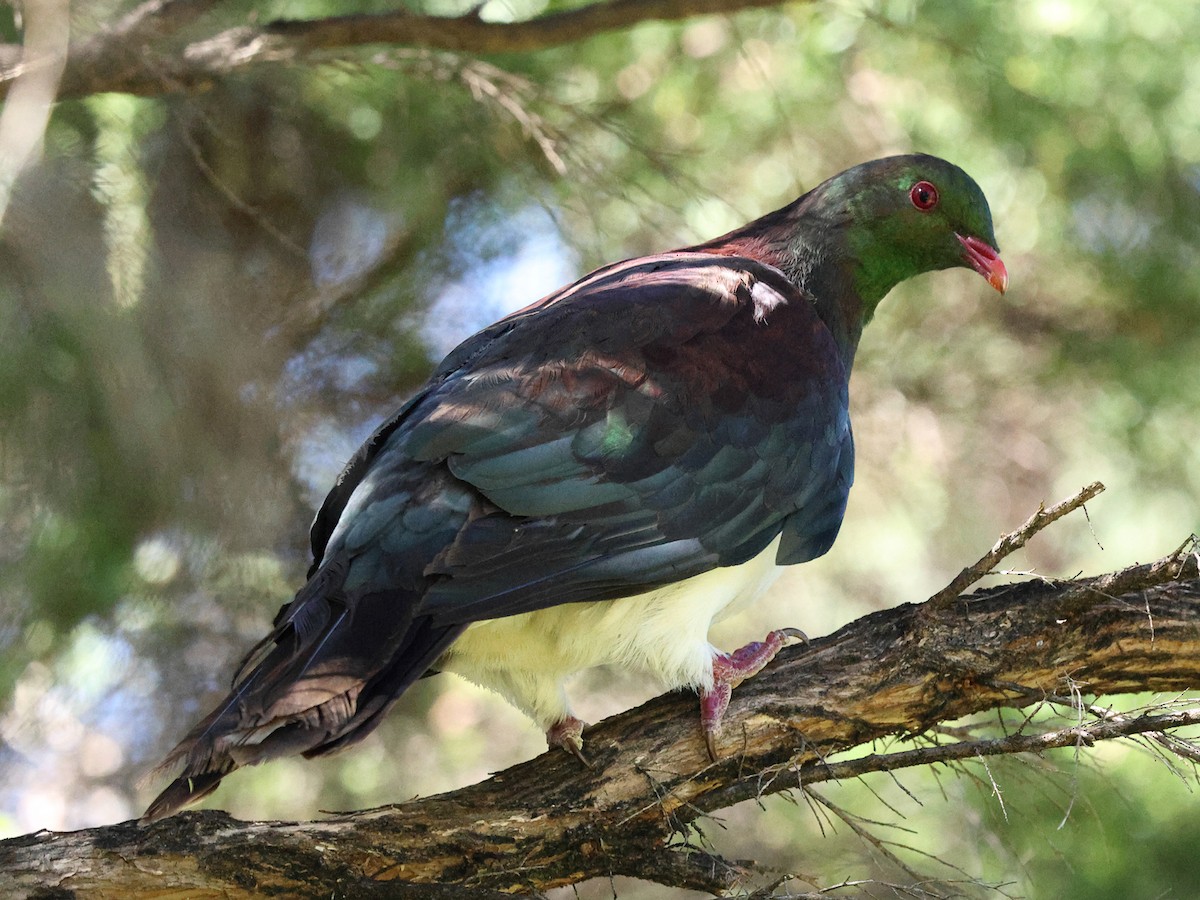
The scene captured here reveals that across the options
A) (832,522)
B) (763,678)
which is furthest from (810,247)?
(763,678)

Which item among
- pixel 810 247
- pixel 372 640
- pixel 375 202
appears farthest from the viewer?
pixel 375 202

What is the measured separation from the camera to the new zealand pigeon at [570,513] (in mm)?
2236

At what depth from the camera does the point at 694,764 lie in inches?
100

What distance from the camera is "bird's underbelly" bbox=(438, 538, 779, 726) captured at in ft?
8.46

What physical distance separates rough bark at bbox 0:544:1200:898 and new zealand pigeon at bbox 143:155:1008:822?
0.11 m

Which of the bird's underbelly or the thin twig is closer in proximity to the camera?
the thin twig

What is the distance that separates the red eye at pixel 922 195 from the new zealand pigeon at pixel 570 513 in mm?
491

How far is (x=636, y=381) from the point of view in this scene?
266 cm

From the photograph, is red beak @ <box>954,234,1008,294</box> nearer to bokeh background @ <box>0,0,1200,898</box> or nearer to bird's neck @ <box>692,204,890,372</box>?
bird's neck @ <box>692,204,890,372</box>

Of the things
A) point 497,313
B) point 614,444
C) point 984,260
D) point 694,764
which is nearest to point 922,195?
point 984,260

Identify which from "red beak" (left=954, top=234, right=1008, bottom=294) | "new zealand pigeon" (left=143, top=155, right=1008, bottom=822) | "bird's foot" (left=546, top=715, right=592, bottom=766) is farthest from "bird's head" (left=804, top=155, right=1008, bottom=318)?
"bird's foot" (left=546, top=715, right=592, bottom=766)

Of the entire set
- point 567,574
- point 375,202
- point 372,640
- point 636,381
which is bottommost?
point 375,202

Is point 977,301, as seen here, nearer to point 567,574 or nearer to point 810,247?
point 810,247

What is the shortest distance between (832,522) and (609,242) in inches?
60.0
